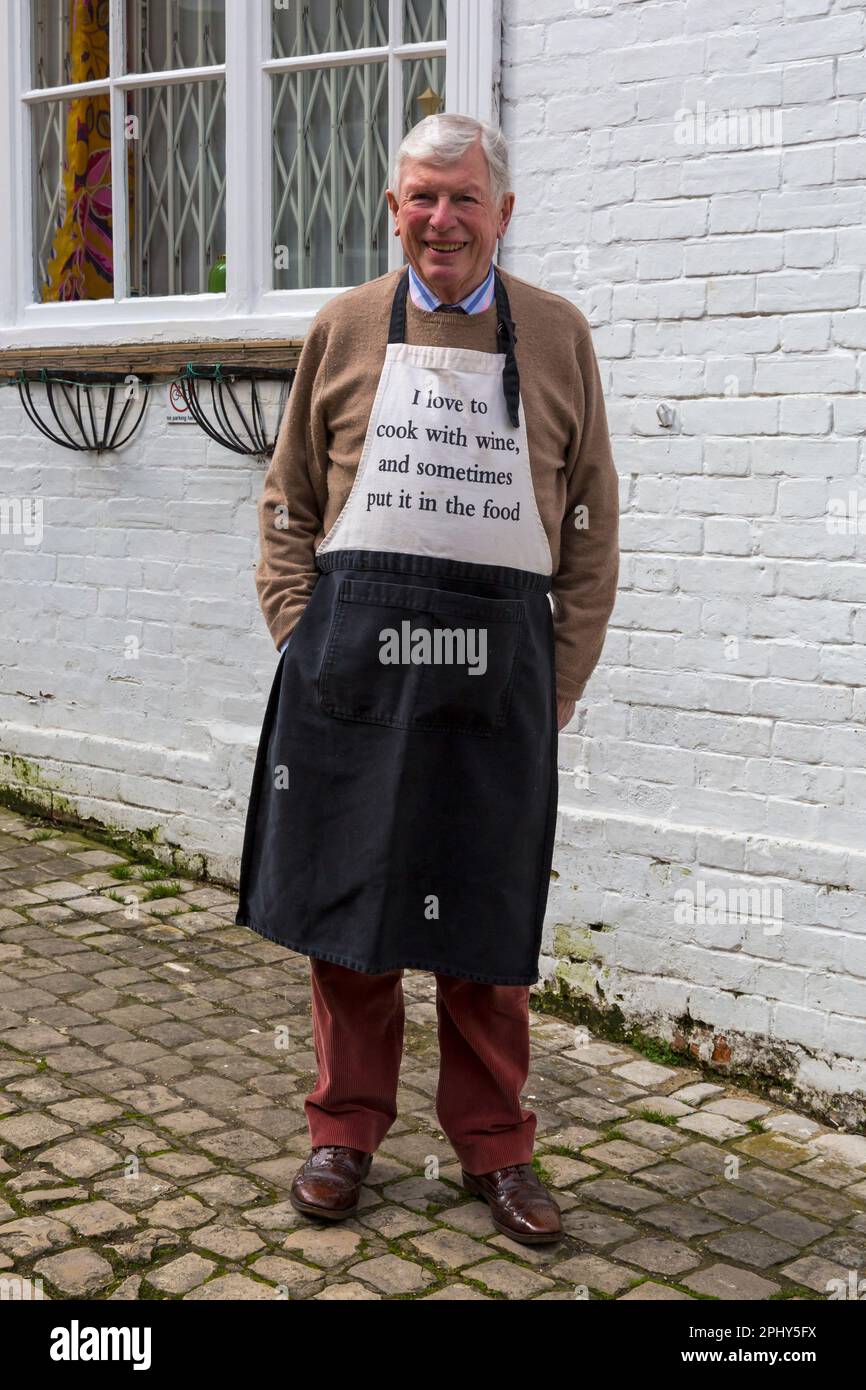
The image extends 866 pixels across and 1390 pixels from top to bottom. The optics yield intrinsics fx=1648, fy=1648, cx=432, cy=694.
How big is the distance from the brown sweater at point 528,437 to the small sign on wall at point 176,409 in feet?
7.87

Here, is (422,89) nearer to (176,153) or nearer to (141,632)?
(176,153)

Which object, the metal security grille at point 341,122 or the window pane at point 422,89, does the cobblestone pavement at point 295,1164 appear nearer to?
the metal security grille at point 341,122

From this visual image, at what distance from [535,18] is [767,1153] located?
3014 mm

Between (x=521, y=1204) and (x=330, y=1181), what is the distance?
387mm

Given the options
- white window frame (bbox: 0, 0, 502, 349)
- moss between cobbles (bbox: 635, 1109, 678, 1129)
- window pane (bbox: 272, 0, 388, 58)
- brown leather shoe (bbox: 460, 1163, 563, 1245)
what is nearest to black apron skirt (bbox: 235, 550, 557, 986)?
brown leather shoe (bbox: 460, 1163, 563, 1245)

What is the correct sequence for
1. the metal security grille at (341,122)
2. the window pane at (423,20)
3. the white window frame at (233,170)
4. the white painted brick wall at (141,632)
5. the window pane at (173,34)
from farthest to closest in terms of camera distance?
1. the window pane at (173,34)
2. the white painted brick wall at (141,632)
3. the metal security grille at (341,122)
4. the window pane at (423,20)
5. the white window frame at (233,170)

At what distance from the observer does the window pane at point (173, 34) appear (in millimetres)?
5648

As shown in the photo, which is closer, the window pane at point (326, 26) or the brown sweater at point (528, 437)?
the brown sweater at point (528, 437)

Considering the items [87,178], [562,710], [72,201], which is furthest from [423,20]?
[562,710]

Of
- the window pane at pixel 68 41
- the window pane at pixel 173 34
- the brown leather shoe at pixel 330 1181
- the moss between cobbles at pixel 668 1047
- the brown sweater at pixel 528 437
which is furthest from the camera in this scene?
the window pane at pixel 68 41

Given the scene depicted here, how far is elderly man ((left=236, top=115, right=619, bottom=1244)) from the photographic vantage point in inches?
123

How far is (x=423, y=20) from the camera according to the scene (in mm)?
5000

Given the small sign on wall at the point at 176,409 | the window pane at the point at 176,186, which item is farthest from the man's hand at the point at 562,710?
the window pane at the point at 176,186

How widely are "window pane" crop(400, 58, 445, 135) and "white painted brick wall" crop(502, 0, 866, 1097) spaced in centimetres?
50
